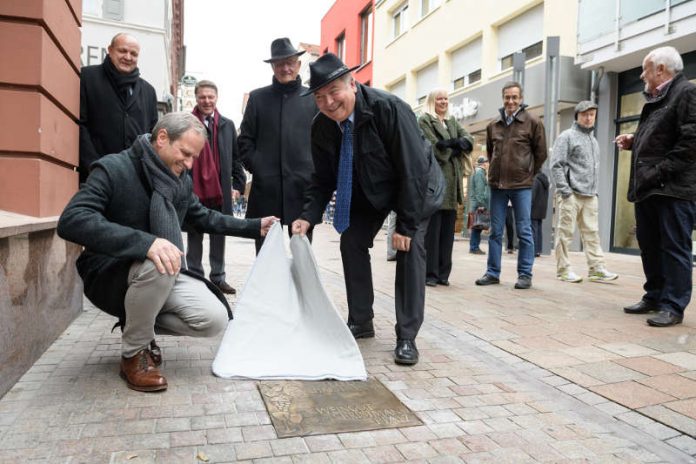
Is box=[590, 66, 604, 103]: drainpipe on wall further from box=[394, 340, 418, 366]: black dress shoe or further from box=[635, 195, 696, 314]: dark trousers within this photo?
box=[394, 340, 418, 366]: black dress shoe

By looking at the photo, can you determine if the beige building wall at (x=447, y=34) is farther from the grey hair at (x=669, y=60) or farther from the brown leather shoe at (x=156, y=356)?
the brown leather shoe at (x=156, y=356)

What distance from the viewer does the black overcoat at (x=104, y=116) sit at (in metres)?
4.58

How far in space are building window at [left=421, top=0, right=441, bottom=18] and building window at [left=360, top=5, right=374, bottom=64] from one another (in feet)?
17.2

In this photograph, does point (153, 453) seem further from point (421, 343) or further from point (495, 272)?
point (495, 272)

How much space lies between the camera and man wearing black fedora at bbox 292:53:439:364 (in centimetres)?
334

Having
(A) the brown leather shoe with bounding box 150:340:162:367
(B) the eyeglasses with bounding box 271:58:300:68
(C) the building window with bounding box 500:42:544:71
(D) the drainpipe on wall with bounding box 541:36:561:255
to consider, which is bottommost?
(A) the brown leather shoe with bounding box 150:340:162:367

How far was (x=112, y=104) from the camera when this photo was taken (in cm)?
459

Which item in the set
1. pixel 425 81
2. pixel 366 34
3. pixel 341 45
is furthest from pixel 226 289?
pixel 341 45

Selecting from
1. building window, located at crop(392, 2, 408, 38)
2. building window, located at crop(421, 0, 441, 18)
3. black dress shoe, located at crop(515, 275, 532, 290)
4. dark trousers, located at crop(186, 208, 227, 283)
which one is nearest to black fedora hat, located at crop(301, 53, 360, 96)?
dark trousers, located at crop(186, 208, 227, 283)

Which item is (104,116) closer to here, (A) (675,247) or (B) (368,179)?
(B) (368,179)

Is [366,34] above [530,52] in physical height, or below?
above

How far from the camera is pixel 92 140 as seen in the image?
15.4 ft

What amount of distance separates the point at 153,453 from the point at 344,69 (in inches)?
84.0

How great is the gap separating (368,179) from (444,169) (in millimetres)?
3158
